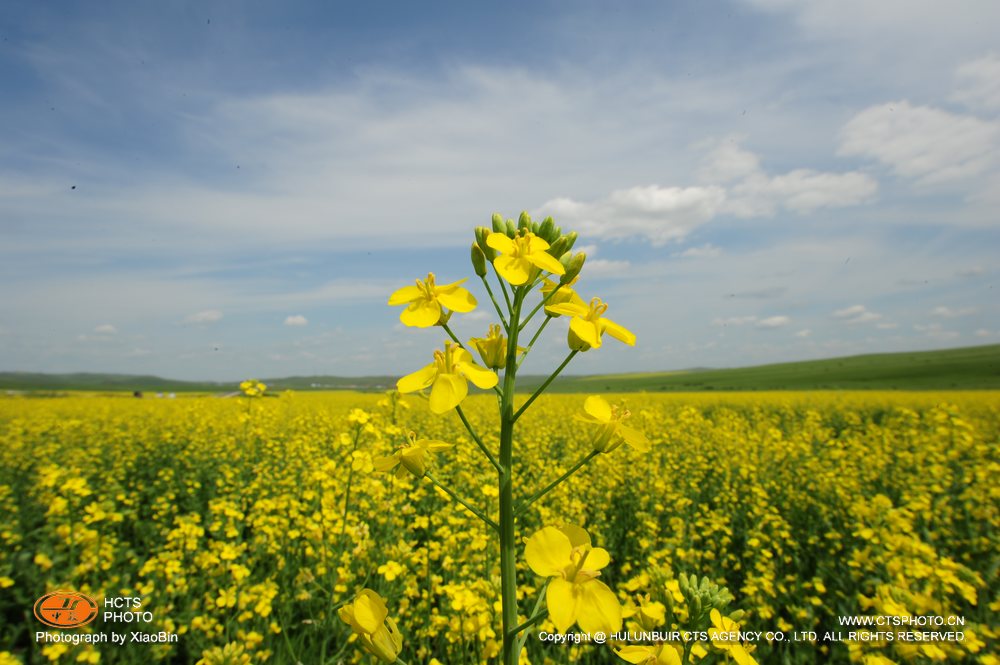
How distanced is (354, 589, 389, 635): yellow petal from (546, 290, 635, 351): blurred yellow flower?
0.91m

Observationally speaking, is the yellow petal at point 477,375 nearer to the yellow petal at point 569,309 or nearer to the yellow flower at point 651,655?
the yellow petal at point 569,309

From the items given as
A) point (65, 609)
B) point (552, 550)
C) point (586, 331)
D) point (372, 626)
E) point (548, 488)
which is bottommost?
point (65, 609)

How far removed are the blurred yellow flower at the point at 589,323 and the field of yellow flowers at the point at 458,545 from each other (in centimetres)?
51

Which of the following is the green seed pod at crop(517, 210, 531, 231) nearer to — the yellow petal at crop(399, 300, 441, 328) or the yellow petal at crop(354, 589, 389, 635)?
the yellow petal at crop(399, 300, 441, 328)

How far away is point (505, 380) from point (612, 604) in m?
0.69

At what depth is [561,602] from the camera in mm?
1098

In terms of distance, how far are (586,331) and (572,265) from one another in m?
0.32

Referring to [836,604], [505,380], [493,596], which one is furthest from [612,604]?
[836,604]

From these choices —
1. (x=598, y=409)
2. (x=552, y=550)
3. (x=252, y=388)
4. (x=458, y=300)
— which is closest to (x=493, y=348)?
(x=458, y=300)

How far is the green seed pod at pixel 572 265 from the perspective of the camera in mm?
1531

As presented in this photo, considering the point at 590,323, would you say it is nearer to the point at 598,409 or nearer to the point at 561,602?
the point at 598,409

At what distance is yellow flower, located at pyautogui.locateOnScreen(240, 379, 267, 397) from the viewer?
226 inches

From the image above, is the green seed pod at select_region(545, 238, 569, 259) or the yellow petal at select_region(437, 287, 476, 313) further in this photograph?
the green seed pod at select_region(545, 238, 569, 259)

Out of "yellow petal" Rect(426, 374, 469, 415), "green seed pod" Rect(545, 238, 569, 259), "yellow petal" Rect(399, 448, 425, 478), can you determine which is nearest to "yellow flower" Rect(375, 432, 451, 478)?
"yellow petal" Rect(399, 448, 425, 478)
